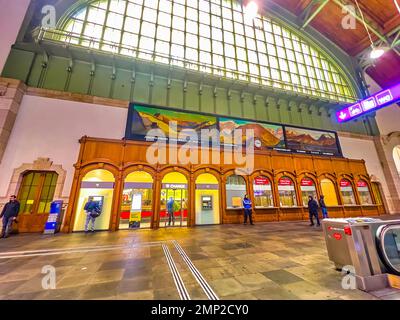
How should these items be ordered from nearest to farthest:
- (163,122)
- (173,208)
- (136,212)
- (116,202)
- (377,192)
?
(116,202) < (136,212) < (173,208) < (163,122) < (377,192)

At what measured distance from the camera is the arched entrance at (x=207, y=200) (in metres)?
10.8

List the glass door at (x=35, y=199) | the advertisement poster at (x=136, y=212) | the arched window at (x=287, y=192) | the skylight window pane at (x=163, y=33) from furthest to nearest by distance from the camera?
the skylight window pane at (x=163, y=33) → the arched window at (x=287, y=192) → the advertisement poster at (x=136, y=212) → the glass door at (x=35, y=199)

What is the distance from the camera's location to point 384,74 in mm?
18406

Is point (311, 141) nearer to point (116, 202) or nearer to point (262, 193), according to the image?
point (262, 193)

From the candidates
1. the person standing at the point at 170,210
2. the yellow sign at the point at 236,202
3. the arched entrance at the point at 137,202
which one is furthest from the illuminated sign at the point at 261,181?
the arched entrance at the point at 137,202

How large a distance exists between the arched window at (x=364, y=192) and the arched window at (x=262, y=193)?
937cm

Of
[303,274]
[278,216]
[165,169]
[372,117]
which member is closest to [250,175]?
[278,216]

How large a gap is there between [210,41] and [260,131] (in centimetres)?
938

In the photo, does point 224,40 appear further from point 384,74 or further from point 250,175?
point 384,74

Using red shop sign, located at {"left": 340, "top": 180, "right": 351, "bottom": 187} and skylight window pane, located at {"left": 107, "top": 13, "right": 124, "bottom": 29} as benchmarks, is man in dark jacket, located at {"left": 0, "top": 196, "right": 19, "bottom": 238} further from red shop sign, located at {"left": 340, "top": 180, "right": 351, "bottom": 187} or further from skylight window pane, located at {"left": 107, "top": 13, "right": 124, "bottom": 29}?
red shop sign, located at {"left": 340, "top": 180, "right": 351, "bottom": 187}

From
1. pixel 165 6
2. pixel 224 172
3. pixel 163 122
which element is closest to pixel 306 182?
pixel 224 172

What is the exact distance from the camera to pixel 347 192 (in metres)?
14.8

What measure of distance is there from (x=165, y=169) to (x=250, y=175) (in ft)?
20.1

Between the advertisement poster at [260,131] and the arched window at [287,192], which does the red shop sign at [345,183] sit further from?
the advertisement poster at [260,131]
